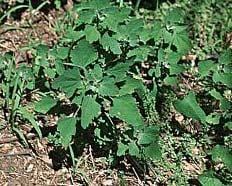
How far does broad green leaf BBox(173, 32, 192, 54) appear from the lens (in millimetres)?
3527

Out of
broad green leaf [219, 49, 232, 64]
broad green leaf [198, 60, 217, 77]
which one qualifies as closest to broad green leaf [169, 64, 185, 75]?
broad green leaf [198, 60, 217, 77]

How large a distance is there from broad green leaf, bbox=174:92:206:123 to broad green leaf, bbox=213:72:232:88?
19 centimetres

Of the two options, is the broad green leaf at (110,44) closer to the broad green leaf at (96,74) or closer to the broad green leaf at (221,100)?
the broad green leaf at (96,74)

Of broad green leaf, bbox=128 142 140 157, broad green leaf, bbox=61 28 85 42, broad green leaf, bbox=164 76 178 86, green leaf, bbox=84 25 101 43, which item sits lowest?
broad green leaf, bbox=128 142 140 157

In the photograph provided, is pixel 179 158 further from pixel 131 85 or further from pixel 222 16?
pixel 222 16

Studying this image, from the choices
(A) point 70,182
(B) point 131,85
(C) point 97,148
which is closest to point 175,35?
(B) point 131,85

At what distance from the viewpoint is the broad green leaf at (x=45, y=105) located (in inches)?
128

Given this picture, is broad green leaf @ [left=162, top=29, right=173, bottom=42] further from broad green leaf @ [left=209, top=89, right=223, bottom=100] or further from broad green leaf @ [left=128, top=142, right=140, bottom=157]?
broad green leaf @ [left=128, top=142, right=140, bottom=157]

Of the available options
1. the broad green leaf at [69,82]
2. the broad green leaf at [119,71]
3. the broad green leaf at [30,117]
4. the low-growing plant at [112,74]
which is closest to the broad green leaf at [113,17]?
the low-growing plant at [112,74]

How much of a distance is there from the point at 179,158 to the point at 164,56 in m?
0.56

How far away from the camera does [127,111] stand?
3.07 m

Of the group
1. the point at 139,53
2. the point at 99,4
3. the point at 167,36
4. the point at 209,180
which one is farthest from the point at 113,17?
the point at 209,180

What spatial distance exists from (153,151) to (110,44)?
1.96 ft

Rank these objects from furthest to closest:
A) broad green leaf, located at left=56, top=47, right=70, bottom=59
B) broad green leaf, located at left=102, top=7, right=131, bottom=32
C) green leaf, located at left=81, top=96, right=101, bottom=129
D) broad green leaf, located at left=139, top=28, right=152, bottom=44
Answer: broad green leaf, located at left=139, top=28, right=152, bottom=44, broad green leaf, located at left=56, top=47, right=70, bottom=59, broad green leaf, located at left=102, top=7, right=131, bottom=32, green leaf, located at left=81, top=96, right=101, bottom=129
